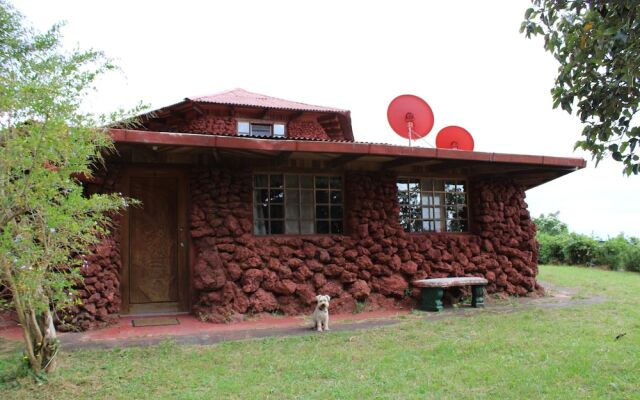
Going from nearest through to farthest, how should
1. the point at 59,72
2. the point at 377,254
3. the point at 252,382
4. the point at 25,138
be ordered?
the point at 25,138
the point at 59,72
the point at 252,382
the point at 377,254

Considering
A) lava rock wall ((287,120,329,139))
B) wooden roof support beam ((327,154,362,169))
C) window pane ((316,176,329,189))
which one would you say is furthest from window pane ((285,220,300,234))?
lava rock wall ((287,120,329,139))

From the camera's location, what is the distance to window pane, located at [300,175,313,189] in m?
8.52

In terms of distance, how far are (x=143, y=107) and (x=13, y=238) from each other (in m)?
1.53

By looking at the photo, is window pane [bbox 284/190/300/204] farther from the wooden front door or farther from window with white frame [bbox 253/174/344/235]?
the wooden front door

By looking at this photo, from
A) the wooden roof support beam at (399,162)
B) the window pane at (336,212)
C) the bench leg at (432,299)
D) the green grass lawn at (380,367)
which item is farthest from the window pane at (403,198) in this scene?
the green grass lawn at (380,367)

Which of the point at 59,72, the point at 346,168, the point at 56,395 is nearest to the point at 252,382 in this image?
the point at 56,395

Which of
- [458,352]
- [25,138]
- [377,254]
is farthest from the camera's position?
[377,254]

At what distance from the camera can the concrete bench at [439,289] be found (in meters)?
8.19

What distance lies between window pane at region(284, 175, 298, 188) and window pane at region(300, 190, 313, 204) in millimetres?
173

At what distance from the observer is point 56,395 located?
4.11 metres

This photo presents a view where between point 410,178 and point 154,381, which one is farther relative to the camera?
point 410,178

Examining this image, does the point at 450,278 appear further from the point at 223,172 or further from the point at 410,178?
the point at 223,172

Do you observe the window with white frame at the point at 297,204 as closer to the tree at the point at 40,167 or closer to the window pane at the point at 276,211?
the window pane at the point at 276,211

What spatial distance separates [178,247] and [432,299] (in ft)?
13.7
